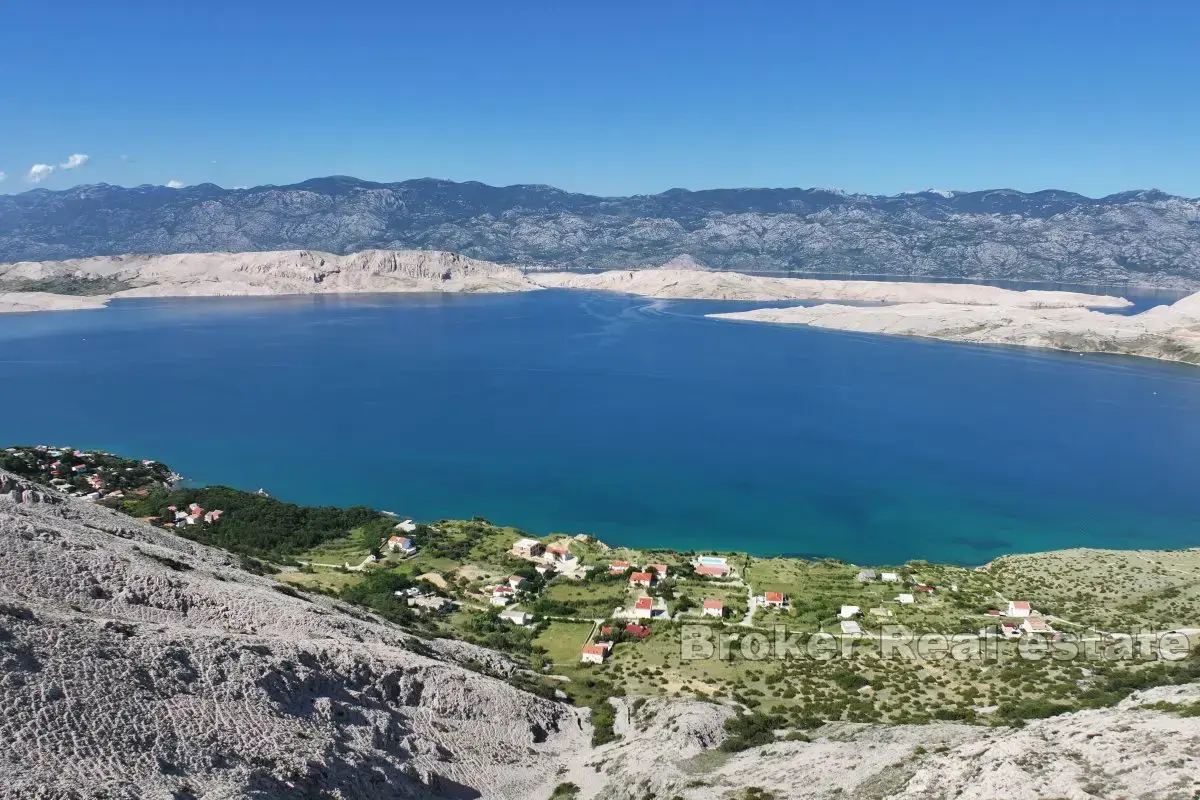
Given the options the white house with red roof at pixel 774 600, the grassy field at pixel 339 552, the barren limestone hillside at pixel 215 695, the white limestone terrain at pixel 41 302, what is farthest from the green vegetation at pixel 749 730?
the white limestone terrain at pixel 41 302

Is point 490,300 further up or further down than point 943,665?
further up

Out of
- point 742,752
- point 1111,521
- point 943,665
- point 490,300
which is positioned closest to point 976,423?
point 1111,521

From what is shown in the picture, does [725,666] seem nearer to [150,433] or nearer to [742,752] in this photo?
[742,752]

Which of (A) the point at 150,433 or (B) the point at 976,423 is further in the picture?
(B) the point at 976,423

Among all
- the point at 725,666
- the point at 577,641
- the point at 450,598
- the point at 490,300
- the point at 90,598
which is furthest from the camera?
the point at 490,300

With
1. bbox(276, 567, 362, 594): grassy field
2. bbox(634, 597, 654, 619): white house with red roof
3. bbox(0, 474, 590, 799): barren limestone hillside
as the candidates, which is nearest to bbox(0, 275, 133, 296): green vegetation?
bbox(276, 567, 362, 594): grassy field
